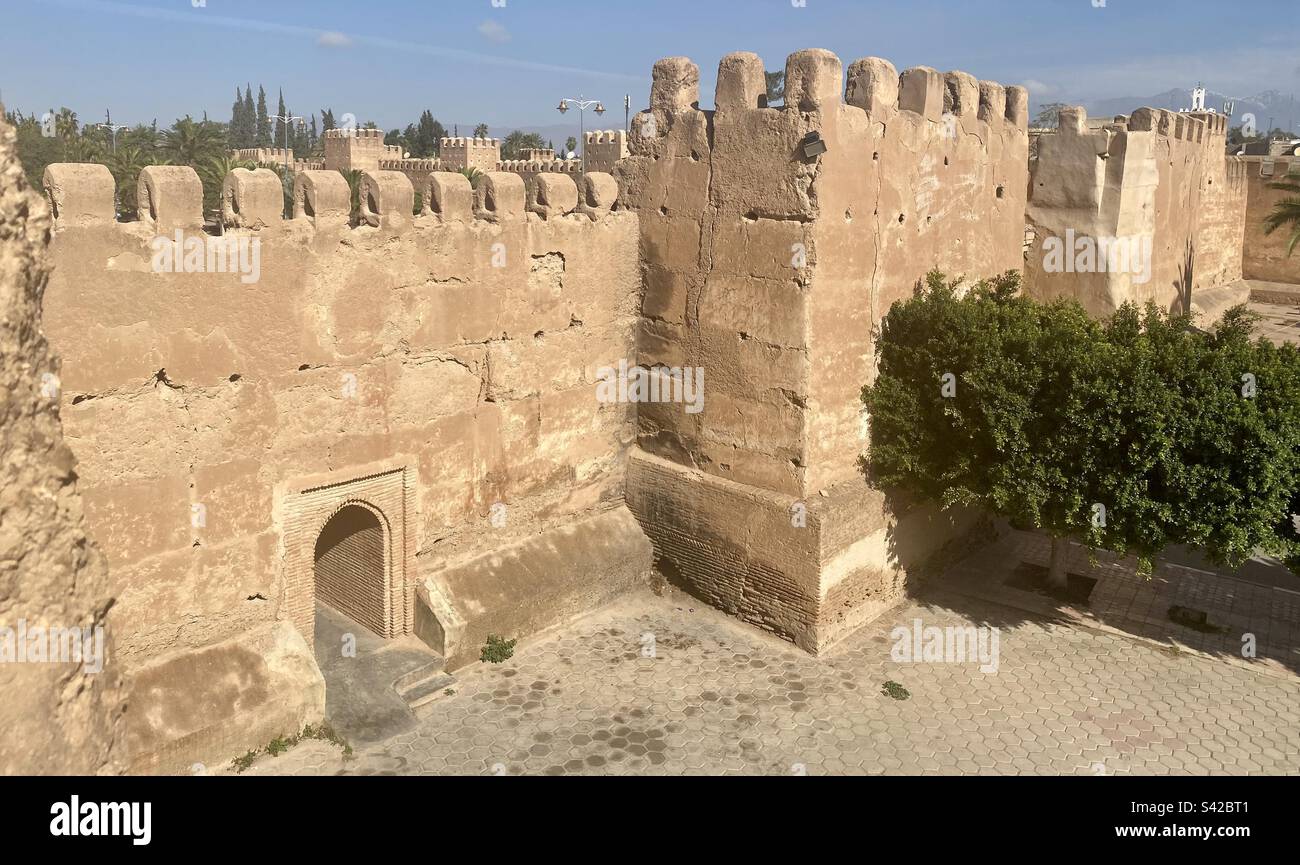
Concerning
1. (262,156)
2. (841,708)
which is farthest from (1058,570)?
(262,156)

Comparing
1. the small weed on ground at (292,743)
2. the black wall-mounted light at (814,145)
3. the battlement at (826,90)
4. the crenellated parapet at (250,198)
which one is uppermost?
the battlement at (826,90)

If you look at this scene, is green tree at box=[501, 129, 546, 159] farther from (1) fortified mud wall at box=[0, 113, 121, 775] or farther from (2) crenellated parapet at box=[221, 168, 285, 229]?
(1) fortified mud wall at box=[0, 113, 121, 775]

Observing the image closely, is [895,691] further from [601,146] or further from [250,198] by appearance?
[601,146]

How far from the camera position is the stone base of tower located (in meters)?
11.4

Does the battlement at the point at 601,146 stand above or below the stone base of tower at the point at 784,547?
above

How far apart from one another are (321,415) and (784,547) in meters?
5.11

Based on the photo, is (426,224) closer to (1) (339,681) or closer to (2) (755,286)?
(2) (755,286)

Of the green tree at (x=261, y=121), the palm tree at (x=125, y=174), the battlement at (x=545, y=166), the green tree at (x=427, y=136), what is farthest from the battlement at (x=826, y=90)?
the green tree at (x=261, y=121)

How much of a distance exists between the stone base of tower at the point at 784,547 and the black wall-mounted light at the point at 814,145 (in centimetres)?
367

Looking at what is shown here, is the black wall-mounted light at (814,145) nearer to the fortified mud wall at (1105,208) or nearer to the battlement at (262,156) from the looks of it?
the fortified mud wall at (1105,208)

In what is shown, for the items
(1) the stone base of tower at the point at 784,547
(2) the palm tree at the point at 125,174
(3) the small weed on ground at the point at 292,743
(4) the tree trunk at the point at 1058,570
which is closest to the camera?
(3) the small weed on ground at the point at 292,743

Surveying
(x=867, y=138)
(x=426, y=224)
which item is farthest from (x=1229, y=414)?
(x=426, y=224)

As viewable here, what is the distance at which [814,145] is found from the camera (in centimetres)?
1048

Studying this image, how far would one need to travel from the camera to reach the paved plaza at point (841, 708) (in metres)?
9.20
